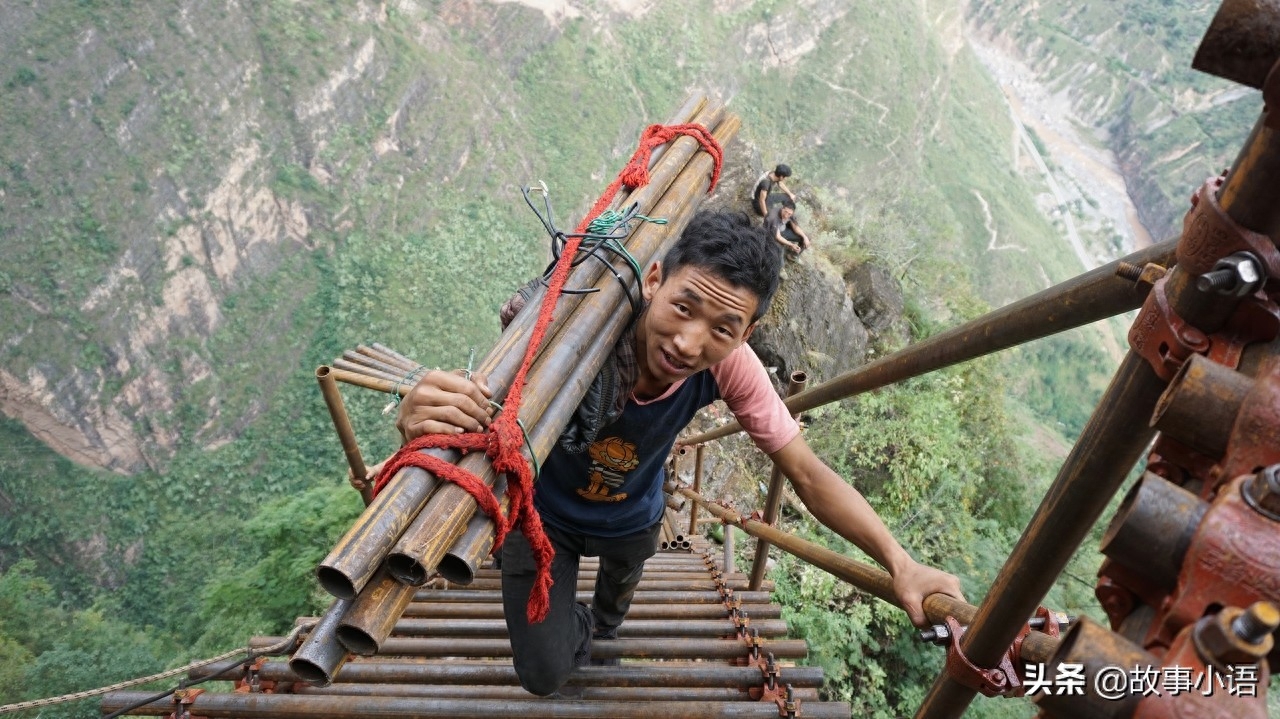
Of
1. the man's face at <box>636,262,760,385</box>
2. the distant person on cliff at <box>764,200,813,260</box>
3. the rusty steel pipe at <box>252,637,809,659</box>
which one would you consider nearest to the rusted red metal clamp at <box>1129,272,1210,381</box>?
the man's face at <box>636,262,760,385</box>

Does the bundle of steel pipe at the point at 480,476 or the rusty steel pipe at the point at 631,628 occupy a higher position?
the bundle of steel pipe at the point at 480,476

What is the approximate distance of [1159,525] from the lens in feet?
2.72

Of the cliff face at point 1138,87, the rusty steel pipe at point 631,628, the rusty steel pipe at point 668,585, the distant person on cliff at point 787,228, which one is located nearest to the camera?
the rusty steel pipe at point 631,628

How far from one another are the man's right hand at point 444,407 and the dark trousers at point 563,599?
30.4 inches

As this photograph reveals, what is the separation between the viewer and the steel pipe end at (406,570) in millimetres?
1468

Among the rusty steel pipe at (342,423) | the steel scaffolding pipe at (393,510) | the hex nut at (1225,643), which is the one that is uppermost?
the hex nut at (1225,643)

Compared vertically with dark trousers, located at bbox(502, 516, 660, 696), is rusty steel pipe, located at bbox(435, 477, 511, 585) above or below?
above

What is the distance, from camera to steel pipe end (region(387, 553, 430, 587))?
1468 mm

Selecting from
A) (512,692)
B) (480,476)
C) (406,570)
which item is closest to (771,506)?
(512,692)

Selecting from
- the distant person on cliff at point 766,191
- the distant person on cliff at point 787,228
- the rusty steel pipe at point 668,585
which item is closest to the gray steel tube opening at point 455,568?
the rusty steel pipe at point 668,585

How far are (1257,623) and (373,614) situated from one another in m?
1.45

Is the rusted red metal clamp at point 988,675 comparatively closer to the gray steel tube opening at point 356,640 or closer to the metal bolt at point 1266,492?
the metal bolt at point 1266,492

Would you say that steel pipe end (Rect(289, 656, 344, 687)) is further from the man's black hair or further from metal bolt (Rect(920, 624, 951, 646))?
the man's black hair

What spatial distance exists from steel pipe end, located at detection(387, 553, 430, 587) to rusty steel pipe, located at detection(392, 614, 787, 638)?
1736mm
